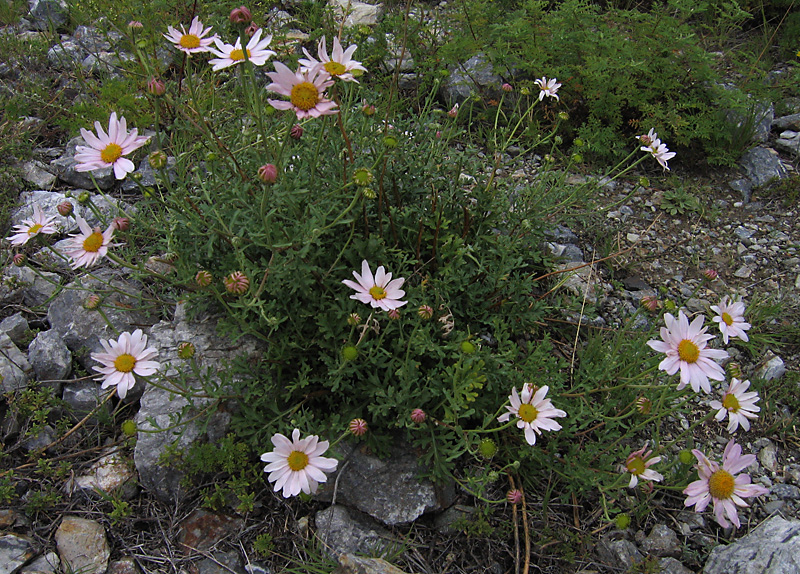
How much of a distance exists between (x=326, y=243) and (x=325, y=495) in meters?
1.17

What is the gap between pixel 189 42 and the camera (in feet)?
7.97

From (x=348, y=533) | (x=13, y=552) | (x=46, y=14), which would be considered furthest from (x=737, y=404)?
(x=46, y=14)

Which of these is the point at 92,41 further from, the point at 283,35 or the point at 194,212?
the point at 194,212

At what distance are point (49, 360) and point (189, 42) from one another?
170 centimetres

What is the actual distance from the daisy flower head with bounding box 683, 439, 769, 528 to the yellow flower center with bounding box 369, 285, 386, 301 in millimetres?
1370

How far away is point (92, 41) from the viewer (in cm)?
494

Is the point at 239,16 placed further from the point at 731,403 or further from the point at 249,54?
the point at 731,403

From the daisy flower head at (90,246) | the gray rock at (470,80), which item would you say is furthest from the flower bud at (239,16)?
the gray rock at (470,80)

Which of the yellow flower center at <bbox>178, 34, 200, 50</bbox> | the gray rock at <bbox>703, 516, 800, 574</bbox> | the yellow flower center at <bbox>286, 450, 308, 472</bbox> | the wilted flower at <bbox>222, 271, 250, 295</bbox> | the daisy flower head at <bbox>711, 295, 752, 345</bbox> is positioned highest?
the yellow flower center at <bbox>178, 34, 200, 50</bbox>

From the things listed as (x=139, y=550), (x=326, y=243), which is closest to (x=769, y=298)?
(x=326, y=243)

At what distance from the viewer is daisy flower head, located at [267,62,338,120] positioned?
2016 mm

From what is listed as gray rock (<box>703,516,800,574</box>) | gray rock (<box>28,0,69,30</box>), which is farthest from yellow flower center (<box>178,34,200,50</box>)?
gray rock (<box>28,0,69,30</box>)

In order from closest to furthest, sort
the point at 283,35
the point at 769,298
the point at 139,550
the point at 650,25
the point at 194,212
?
the point at 139,550 < the point at 194,212 < the point at 769,298 < the point at 650,25 < the point at 283,35

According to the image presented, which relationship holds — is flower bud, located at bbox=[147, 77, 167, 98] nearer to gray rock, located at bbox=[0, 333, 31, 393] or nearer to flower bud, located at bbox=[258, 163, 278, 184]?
flower bud, located at bbox=[258, 163, 278, 184]
